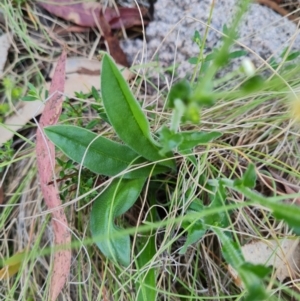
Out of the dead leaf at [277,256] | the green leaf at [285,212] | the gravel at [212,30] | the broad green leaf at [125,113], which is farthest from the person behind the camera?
the gravel at [212,30]

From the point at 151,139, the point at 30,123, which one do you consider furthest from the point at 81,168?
the point at 30,123

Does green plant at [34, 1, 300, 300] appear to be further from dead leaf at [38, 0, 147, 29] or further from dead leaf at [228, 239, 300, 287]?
dead leaf at [38, 0, 147, 29]

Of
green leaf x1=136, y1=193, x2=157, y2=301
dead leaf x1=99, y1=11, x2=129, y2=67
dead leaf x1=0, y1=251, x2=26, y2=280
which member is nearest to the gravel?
dead leaf x1=99, y1=11, x2=129, y2=67

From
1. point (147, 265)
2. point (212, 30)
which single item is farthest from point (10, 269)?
point (212, 30)

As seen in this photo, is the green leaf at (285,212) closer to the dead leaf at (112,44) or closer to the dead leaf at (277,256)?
the dead leaf at (277,256)

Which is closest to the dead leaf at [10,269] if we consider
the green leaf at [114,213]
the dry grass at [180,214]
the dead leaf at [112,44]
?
the dry grass at [180,214]

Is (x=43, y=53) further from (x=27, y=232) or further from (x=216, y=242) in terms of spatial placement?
(x=216, y=242)

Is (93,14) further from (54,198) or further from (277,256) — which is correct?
(277,256)
